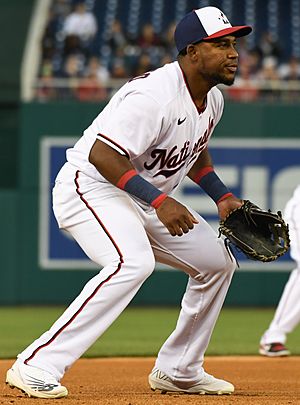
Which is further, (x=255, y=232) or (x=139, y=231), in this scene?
(x=255, y=232)

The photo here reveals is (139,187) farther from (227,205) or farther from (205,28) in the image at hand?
(205,28)

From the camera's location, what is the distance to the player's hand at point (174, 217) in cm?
466

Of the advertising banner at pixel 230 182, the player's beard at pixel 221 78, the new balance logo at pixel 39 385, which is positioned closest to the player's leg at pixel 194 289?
the player's beard at pixel 221 78

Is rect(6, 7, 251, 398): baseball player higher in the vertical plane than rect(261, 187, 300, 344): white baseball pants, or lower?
higher

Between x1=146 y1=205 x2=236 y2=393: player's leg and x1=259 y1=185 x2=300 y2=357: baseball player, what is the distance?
2.49 metres

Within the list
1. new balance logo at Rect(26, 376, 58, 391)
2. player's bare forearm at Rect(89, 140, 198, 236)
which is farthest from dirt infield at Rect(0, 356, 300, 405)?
player's bare forearm at Rect(89, 140, 198, 236)

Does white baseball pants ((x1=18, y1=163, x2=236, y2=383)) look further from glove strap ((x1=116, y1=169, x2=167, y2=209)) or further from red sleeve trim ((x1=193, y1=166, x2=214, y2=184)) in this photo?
red sleeve trim ((x1=193, y1=166, x2=214, y2=184))

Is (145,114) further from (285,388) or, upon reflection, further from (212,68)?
(285,388)

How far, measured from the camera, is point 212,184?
539 cm

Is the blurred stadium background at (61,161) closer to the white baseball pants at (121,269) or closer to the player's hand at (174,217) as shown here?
the white baseball pants at (121,269)

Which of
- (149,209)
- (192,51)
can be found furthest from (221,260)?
(192,51)

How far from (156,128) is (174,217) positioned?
1.39 ft

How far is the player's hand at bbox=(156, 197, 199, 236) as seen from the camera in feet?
15.3

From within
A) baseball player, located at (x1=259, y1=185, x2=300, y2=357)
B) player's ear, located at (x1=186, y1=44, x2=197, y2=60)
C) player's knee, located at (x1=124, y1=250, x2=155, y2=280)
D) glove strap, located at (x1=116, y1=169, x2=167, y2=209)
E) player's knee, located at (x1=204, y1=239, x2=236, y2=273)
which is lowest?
baseball player, located at (x1=259, y1=185, x2=300, y2=357)
